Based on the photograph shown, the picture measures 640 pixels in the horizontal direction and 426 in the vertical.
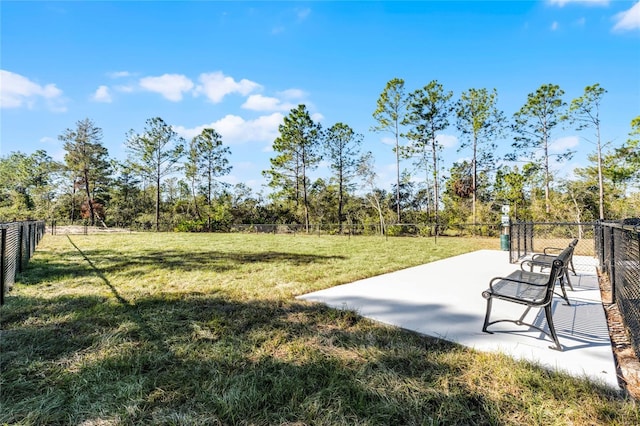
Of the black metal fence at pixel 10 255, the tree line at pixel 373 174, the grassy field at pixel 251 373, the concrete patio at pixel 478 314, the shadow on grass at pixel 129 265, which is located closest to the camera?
the grassy field at pixel 251 373

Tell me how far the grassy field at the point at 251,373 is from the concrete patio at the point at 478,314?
274 millimetres

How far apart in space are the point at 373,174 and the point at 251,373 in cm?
2584

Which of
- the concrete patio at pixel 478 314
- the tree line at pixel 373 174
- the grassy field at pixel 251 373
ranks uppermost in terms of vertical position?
the tree line at pixel 373 174

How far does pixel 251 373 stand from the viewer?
2.19 meters

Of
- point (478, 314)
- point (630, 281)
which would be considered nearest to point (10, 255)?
point (478, 314)

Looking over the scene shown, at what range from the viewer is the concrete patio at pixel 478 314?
7.89 feet

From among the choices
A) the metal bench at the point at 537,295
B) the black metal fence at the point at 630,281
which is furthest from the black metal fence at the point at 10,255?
the black metal fence at the point at 630,281

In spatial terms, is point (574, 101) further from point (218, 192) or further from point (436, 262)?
point (218, 192)

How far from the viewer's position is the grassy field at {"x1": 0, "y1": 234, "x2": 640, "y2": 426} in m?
1.71

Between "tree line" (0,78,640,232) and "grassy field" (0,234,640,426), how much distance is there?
50.9 ft

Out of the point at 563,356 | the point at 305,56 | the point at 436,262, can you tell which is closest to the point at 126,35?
the point at 305,56

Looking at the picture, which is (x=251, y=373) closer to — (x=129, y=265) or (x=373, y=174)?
(x=129, y=265)

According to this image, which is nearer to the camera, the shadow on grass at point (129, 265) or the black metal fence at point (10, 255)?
the black metal fence at point (10, 255)

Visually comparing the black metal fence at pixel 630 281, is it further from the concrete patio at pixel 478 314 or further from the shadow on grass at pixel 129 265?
the shadow on grass at pixel 129 265
